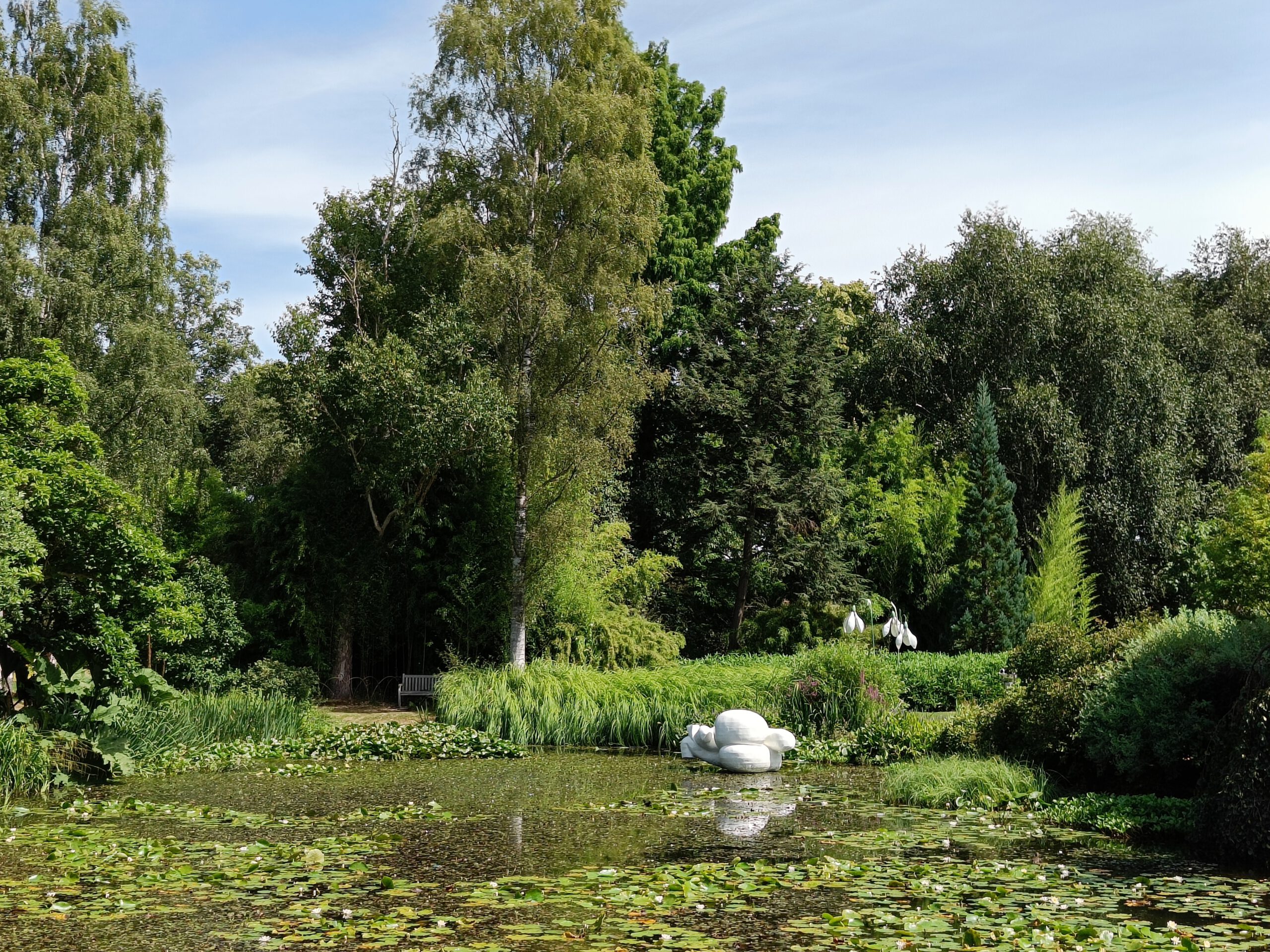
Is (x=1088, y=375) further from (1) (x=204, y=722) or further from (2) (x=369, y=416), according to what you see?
(1) (x=204, y=722)

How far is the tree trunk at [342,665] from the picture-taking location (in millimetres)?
20625

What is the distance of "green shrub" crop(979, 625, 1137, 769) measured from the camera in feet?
35.0

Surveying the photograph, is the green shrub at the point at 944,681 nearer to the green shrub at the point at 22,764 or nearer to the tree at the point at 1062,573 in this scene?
the tree at the point at 1062,573

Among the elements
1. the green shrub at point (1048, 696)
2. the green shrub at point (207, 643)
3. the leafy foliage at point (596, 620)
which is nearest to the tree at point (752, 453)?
the leafy foliage at point (596, 620)

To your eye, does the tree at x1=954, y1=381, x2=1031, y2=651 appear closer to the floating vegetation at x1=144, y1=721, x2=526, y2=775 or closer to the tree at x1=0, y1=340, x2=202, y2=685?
the floating vegetation at x1=144, y1=721, x2=526, y2=775

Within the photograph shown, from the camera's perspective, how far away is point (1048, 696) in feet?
35.4

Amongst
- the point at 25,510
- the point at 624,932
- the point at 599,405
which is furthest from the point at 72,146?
the point at 624,932

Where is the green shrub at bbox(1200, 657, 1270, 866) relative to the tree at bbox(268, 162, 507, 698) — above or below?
below

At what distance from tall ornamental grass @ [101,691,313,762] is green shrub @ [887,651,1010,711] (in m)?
9.92

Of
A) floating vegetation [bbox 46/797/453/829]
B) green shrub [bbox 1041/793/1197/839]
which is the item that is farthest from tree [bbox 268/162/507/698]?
green shrub [bbox 1041/793/1197/839]

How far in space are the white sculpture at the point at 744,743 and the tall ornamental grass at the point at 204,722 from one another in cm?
549

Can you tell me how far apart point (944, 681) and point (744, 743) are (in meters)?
7.88

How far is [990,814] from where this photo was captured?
939 centimetres

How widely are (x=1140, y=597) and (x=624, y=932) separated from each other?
2566 centimetres
